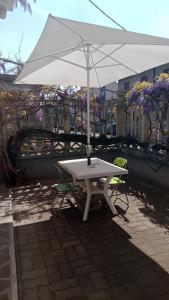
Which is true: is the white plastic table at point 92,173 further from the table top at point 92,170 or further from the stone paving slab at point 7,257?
the stone paving slab at point 7,257

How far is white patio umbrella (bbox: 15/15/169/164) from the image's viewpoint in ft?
11.2

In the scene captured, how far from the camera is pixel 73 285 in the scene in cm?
277

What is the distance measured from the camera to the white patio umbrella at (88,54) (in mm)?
3412

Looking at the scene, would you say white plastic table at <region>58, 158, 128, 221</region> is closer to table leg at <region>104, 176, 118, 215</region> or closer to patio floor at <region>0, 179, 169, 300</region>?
table leg at <region>104, 176, 118, 215</region>

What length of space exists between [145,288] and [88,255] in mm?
832

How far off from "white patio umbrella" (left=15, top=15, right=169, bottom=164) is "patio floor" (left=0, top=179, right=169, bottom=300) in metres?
1.56

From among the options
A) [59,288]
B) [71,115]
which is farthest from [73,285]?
[71,115]

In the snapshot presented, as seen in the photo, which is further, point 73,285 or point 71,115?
point 71,115

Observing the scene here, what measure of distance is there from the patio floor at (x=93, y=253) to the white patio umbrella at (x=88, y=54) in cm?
156

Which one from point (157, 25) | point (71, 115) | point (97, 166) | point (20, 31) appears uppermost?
point (20, 31)

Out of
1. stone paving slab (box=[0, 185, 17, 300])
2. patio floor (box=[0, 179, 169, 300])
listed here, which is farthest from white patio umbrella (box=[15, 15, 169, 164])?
stone paving slab (box=[0, 185, 17, 300])

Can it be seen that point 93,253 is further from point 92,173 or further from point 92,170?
point 92,170

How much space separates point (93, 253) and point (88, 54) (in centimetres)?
302

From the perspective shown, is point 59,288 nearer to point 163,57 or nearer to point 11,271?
point 11,271
